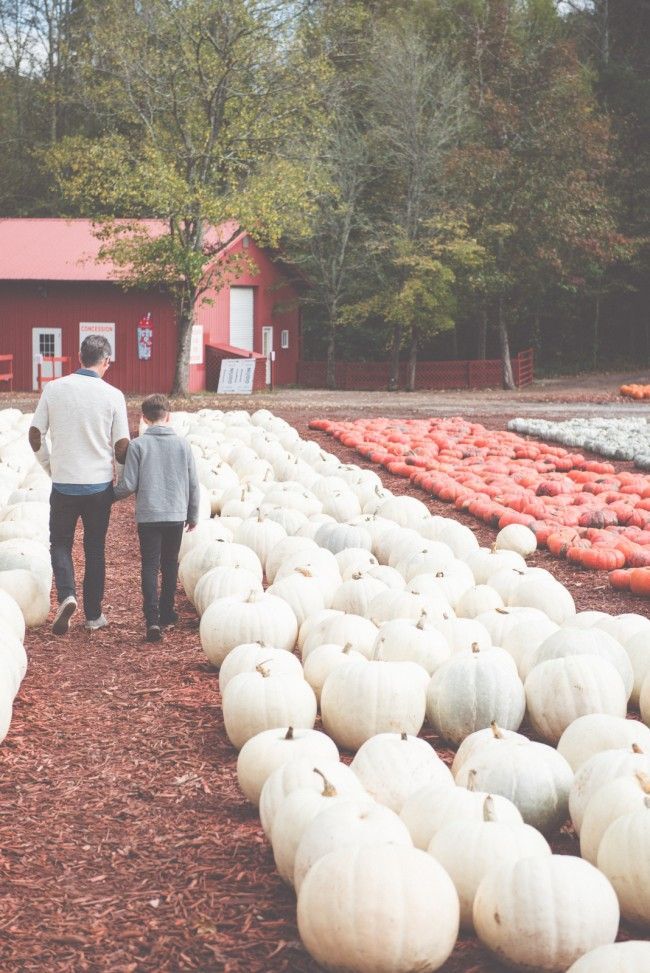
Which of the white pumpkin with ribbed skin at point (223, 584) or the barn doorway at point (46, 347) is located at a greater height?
the barn doorway at point (46, 347)

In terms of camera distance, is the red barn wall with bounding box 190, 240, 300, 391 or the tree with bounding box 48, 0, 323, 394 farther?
the red barn wall with bounding box 190, 240, 300, 391

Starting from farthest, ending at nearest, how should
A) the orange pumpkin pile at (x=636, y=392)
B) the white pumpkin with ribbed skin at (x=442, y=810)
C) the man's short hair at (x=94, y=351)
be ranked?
the orange pumpkin pile at (x=636, y=392), the man's short hair at (x=94, y=351), the white pumpkin with ribbed skin at (x=442, y=810)

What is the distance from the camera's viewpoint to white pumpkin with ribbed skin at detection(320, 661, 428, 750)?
494 cm

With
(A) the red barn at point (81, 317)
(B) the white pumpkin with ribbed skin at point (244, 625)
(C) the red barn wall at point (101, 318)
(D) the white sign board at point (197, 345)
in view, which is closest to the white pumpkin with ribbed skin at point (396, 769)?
(B) the white pumpkin with ribbed skin at point (244, 625)

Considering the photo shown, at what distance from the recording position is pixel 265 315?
38562 millimetres

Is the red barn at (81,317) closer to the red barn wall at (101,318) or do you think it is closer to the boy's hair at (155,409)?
the red barn wall at (101,318)

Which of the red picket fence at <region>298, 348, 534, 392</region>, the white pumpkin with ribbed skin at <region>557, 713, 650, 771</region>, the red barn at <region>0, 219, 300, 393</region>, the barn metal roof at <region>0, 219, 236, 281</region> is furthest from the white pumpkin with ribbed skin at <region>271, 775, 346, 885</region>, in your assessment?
the red picket fence at <region>298, 348, 534, 392</region>

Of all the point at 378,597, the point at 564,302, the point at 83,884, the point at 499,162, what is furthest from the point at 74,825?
the point at 564,302

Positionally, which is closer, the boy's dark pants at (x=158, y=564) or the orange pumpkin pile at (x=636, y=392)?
the boy's dark pants at (x=158, y=564)

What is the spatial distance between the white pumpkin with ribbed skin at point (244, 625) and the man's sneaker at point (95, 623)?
1098 mm

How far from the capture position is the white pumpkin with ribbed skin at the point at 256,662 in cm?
519

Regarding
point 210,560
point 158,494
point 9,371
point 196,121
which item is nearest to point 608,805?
point 158,494

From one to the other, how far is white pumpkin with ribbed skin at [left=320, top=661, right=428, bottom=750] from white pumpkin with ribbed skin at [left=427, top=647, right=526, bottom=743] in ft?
0.42

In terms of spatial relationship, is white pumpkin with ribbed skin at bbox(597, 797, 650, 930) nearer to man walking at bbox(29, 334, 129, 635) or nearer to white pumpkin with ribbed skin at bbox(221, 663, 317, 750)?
white pumpkin with ribbed skin at bbox(221, 663, 317, 750)
